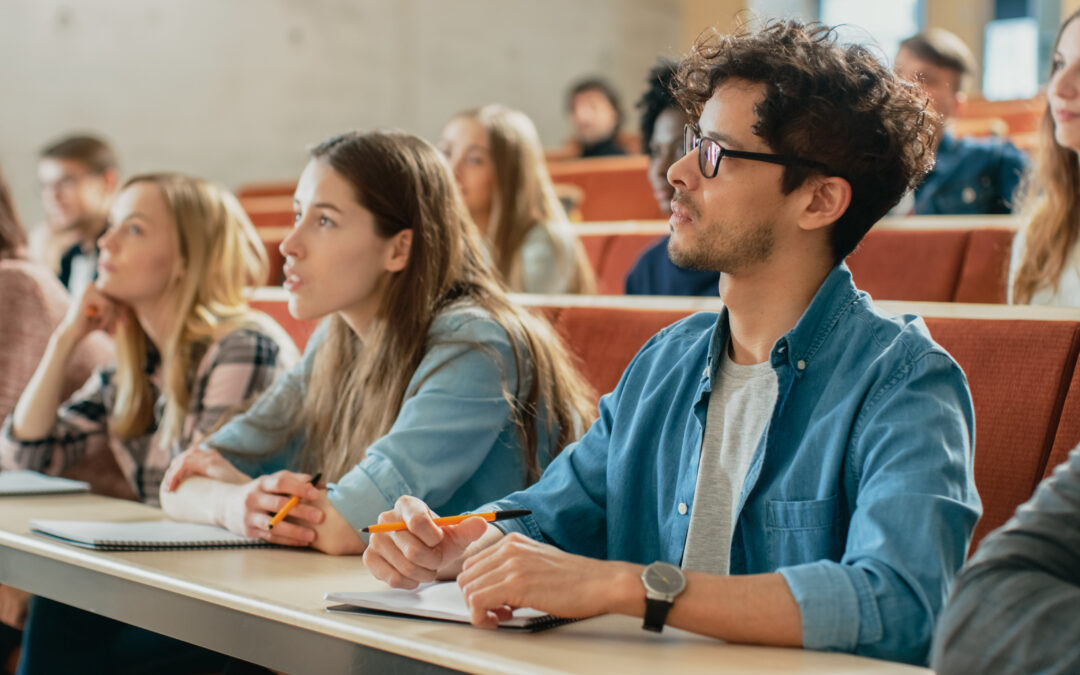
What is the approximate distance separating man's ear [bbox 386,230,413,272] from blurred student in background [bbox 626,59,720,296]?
0.98m

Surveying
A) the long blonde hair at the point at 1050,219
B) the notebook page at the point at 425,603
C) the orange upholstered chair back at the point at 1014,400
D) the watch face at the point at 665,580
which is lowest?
the notebook page at the point at 425,603

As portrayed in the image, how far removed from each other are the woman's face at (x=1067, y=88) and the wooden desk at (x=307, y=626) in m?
1.48

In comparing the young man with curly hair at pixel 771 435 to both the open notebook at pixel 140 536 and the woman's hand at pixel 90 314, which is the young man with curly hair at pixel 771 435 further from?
the woman's hand at pixel 90 314

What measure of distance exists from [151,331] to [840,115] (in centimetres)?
Answer: 155

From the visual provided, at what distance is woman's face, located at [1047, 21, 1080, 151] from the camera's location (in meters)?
2.14

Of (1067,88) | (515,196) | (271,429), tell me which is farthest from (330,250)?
(515,196)

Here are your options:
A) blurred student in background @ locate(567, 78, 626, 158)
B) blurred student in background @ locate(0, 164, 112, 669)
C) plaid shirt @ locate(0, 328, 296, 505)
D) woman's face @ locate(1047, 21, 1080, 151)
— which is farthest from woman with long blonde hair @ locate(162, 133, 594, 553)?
blurred student in background @ locate(567, 78, 626, 158)

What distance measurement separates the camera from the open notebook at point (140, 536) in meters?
1.46

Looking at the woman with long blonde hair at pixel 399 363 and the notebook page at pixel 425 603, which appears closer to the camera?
the notebook page at pixel 425 603

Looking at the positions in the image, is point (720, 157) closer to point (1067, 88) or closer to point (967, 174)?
point (1067, 88)

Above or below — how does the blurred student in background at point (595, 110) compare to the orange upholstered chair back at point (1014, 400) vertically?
above

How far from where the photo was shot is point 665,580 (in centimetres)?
104

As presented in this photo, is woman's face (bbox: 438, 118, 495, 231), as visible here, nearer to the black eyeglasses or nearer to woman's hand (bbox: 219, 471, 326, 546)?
woman's hand (bbox: 219, 471, 326, 546)

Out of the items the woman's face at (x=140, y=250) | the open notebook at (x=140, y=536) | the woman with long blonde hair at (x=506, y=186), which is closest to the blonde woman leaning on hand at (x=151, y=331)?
the woman's face at (x=140, y=250)
